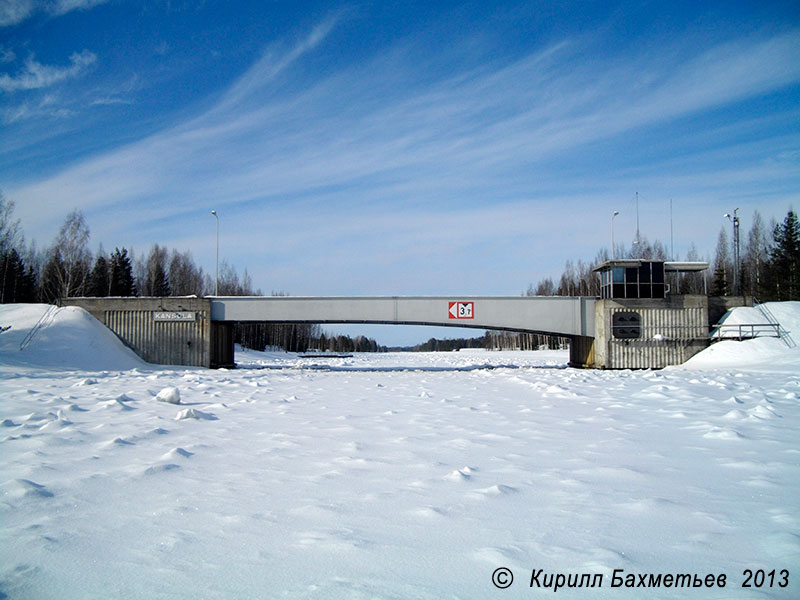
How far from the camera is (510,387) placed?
1627 centimetres

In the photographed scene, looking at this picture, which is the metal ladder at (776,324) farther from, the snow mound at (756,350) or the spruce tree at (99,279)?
the spruce tree at (99,279)

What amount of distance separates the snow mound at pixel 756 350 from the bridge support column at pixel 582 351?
16.6ft

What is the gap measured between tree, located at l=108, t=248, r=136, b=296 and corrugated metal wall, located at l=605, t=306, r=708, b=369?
52.9 meters

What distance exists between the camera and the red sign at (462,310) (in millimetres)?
31359

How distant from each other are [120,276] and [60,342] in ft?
129

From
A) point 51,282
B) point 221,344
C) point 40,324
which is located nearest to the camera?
point 40,324

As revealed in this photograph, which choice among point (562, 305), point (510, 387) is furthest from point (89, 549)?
point (562, 305)

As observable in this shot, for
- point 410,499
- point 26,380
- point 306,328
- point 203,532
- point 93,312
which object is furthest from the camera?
point 306,328

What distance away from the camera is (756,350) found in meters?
26.2

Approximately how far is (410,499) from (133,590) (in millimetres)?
2415

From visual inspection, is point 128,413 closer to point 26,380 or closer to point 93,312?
point 26,380

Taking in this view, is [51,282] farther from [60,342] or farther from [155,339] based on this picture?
[60,342]

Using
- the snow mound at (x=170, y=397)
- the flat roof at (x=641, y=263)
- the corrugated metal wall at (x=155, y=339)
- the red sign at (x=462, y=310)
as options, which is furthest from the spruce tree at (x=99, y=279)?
the snow mound at (x=170, y=397)

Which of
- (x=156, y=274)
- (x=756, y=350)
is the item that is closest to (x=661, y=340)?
(x=756, y=350)
